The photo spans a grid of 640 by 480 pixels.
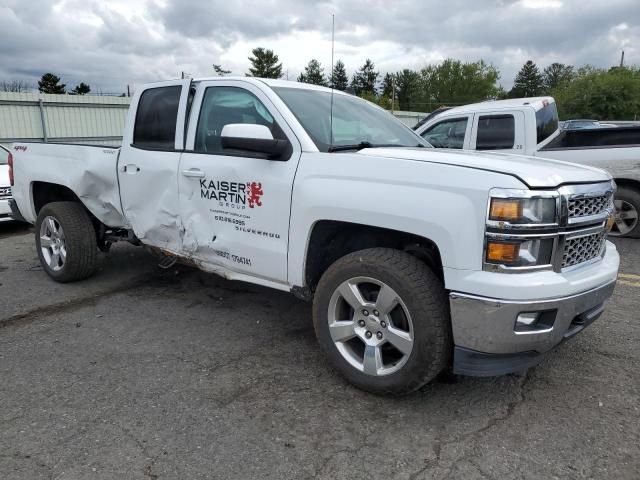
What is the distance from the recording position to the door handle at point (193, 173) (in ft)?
12.4

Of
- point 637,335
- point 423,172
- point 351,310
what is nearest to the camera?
point 423,172

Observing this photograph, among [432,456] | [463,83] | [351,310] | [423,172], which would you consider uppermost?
[463,83]

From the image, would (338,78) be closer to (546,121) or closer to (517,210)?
(517,210)

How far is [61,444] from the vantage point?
260cm

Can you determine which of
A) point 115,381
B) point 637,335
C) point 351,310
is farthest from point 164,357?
point 637,335

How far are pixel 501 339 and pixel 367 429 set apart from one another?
85cm

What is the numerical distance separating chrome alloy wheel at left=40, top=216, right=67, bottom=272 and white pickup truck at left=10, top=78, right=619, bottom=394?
1037 millimetres

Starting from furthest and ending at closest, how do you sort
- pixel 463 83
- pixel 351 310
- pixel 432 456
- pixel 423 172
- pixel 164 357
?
pixel 463 83, pixel 164 357, pixel 351 310, pixel 423 172, pixel 432 456

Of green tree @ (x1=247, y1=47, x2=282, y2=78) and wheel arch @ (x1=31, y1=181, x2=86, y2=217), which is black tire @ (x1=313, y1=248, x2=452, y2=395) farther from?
green tree @ (x1=247, y1=47, x2=282, y2=78)

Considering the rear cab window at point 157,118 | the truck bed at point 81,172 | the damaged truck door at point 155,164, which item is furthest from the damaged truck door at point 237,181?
the truck bed at point 81,172

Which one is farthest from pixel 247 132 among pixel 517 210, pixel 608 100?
pixel 608 100

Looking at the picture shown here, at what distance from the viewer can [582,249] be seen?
2805 millimetres

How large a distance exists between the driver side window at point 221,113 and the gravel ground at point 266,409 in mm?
1455

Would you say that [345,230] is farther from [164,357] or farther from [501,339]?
[164,357]
